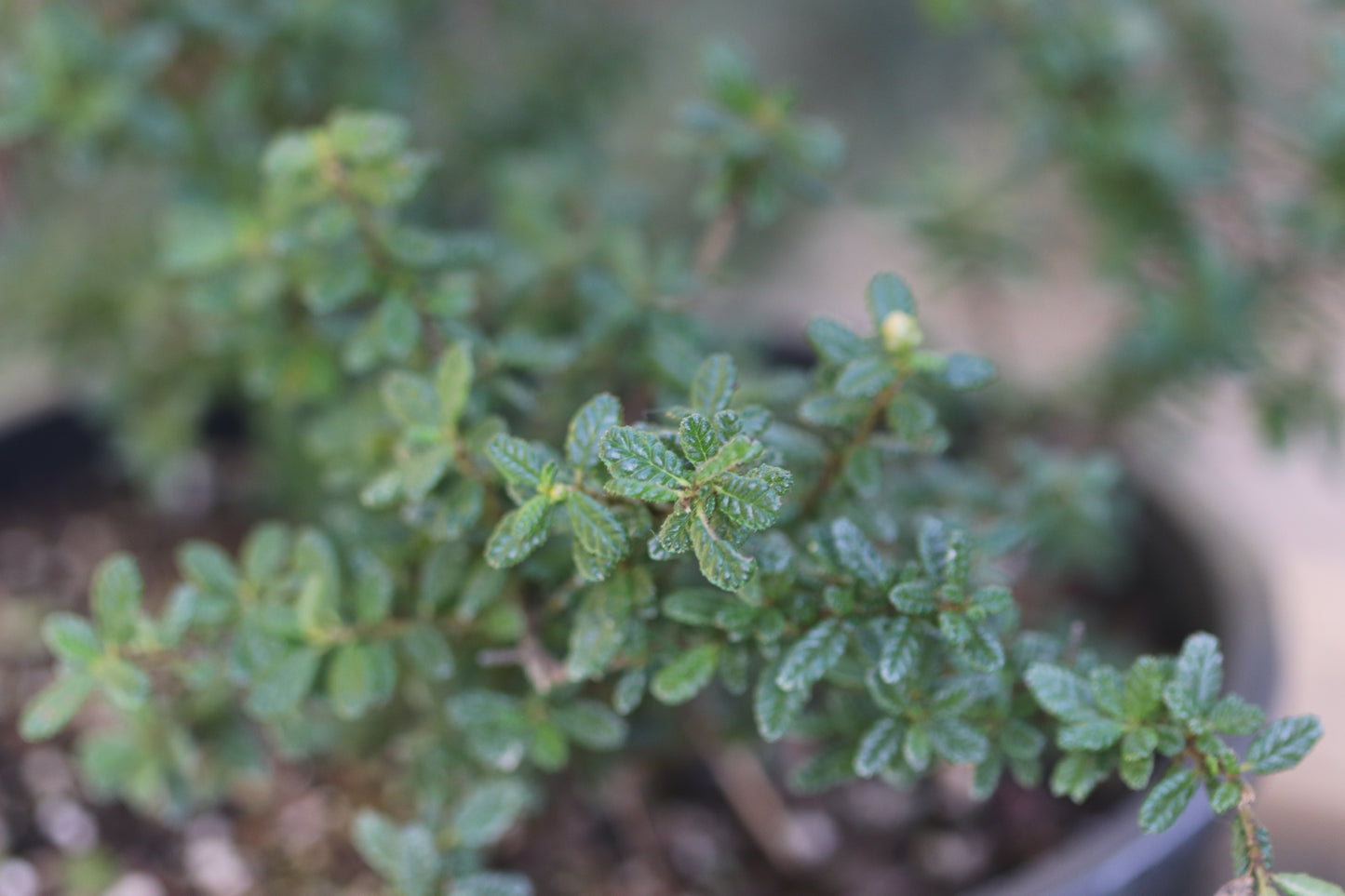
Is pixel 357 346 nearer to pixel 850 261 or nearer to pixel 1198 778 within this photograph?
pixel 1198 778

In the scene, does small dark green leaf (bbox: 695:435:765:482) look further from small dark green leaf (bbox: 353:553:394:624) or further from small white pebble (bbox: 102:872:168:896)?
small white pebble (bbox: 102:872:168:896)

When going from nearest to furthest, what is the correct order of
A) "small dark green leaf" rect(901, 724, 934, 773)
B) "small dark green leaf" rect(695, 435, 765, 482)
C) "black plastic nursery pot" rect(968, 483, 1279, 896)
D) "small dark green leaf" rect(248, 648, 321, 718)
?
"small dark green leaf" rect(695, 435, 765, 482)
"small dark green leaf" rect(901, 724, 934, 773)
"small dark green leaf" rect(248, 648, 321, 718)
"black plastic nursery pot" rect(968, 483, 1279, 896)

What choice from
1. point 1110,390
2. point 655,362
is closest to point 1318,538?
point 1110,390

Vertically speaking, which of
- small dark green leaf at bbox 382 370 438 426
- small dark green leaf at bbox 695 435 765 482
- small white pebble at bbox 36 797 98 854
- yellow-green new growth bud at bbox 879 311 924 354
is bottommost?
small dark green leaf at bbox 695 435 765 482

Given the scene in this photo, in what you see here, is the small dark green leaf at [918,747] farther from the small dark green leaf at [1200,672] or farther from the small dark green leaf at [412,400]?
the small dark green leaf at [412,400]

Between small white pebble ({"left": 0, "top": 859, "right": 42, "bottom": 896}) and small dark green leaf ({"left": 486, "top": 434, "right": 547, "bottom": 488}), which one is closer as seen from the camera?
small dark green leaf ({"left": 486, "top": 434, "right": 547, "bottom": 488})

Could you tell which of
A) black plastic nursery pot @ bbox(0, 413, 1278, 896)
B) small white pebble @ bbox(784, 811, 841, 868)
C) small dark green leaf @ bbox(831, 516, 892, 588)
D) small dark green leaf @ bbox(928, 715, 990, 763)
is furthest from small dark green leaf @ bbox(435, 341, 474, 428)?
small white pebble @ bbox(784, 811, 841, 868)
